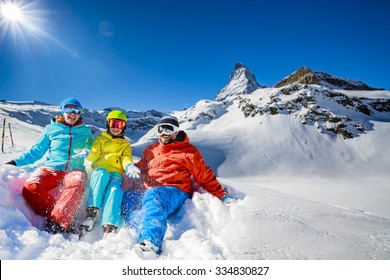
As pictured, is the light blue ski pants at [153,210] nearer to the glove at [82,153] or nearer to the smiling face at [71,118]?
the glove at [82,153]

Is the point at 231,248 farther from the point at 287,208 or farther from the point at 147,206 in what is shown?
the point at 287,208

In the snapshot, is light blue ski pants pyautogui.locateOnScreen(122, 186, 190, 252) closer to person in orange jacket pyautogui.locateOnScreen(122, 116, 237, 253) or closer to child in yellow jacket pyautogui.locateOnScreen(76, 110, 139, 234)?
person in orange jacket pyautogui.locateOnScreen(122, 116, 237, 253)

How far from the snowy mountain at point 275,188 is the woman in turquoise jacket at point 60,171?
173mm

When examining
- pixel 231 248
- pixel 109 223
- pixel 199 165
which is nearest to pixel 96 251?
pixel 109 223

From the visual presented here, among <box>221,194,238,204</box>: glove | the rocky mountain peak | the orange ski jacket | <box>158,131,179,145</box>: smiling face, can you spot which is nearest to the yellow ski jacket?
the orange ski jacket

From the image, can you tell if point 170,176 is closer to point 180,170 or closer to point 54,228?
point 180,170

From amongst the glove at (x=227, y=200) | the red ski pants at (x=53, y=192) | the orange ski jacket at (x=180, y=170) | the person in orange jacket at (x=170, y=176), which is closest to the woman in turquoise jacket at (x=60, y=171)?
the red ski pants at (x=53, y=192)

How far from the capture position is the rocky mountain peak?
1598 inches

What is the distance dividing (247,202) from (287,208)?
56cm

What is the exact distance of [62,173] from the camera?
341 centimetres

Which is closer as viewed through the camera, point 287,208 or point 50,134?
point 287,208

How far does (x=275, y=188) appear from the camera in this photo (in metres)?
15.5
